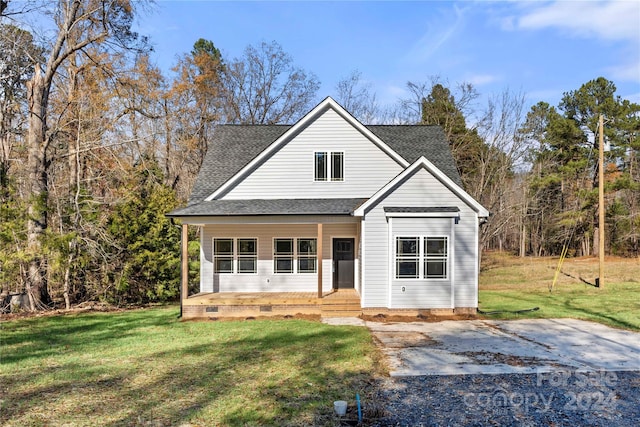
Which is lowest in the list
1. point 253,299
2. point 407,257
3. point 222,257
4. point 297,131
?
point 253,299

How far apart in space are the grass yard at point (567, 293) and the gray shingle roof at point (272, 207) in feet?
18.5

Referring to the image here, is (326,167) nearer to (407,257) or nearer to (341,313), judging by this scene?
(407,257)

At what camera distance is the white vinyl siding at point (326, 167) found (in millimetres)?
14562

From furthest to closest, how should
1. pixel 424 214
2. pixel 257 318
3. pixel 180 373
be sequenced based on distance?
1. pixel 257 318
2. pixel 424 214
3. pixel 180 373

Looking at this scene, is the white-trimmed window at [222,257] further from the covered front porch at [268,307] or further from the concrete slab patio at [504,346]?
the concrete slab patio at [504,346]

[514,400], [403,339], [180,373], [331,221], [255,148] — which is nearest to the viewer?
[514,400]

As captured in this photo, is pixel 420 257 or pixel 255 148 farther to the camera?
pixel 255 148

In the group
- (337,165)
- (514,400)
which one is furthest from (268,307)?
(514,400)

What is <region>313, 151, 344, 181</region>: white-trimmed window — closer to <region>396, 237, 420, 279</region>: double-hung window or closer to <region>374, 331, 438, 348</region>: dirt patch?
<region>396, 237, 420, 279</region>: double-hung window

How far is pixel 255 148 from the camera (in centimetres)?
1697

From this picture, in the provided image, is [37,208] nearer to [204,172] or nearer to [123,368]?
[204,172]

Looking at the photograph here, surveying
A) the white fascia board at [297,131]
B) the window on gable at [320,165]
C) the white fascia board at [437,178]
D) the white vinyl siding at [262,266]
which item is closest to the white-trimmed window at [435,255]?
the white fascia board at [437,178]

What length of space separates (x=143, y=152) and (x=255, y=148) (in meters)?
9.23

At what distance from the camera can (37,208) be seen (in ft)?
41.4
